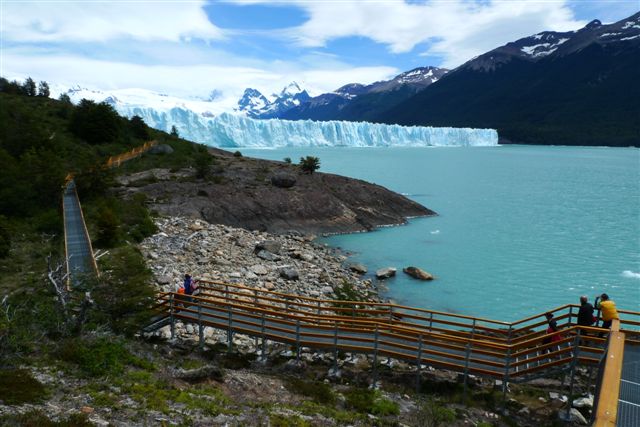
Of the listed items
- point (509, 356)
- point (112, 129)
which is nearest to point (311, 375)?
point (509, 356)

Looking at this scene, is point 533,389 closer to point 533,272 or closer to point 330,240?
point 533,272

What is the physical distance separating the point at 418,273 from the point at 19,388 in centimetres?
1988

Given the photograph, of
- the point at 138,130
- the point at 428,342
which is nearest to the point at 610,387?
the point at 428,342

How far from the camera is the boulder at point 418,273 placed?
79.6ft

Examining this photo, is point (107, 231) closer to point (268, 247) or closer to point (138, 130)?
point (268, 247)

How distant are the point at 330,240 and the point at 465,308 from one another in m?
13.7

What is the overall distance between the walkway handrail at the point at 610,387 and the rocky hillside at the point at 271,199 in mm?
26308

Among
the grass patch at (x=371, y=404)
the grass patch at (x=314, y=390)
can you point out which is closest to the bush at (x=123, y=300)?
the grass patch at (x=314, y=390)

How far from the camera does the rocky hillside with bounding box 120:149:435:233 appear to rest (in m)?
32.1

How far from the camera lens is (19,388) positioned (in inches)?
296

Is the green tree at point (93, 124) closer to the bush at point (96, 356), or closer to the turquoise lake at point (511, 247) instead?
the turquoise lake at point (511, 247)

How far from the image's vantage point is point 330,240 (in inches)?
1287

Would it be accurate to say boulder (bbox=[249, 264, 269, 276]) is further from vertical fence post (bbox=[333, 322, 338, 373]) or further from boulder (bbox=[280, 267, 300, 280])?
vertical fence post (bbox=[333, 322, 338, 373])

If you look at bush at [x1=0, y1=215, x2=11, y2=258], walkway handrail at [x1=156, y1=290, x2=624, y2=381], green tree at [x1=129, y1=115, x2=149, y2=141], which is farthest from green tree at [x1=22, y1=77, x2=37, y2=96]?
walkway handrail at [x1=156, y1=290, x2=624, y2=381]
